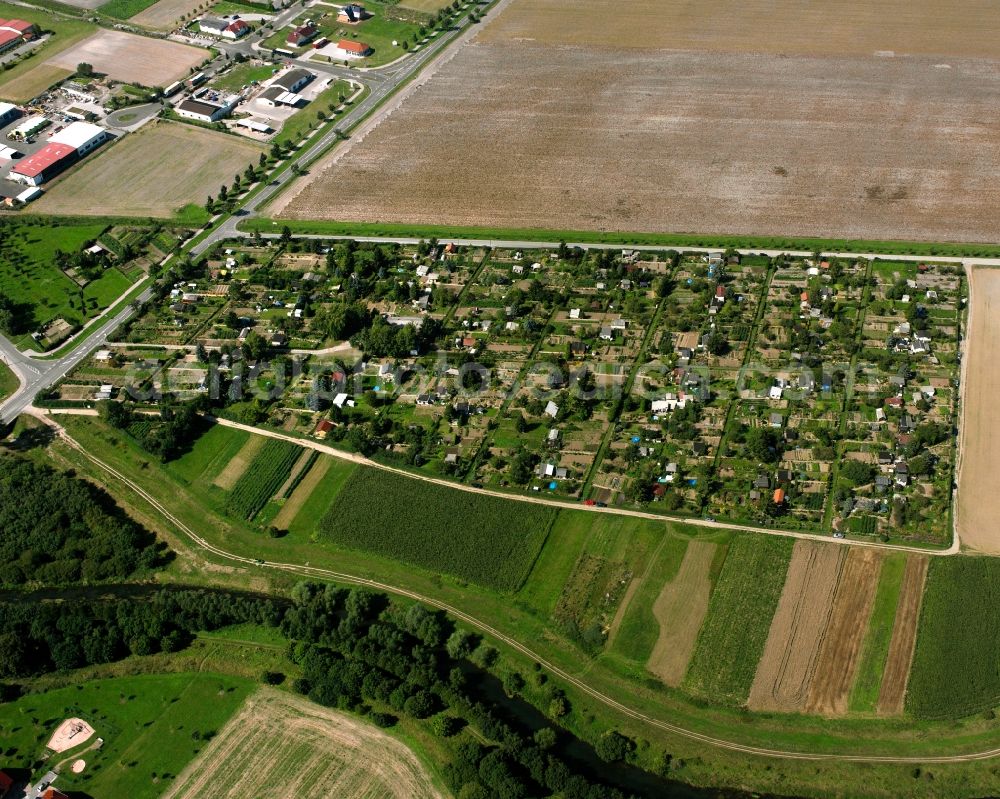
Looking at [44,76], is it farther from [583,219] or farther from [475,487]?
[475,487]

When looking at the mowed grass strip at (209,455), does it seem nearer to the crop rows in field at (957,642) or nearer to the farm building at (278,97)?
the crop rows in field at (957,642)

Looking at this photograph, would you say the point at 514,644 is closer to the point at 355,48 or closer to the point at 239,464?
the point at 239,464

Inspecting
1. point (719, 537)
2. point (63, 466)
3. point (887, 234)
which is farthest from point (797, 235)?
point (63, 466)

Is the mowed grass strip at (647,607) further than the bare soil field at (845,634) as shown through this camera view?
Yes

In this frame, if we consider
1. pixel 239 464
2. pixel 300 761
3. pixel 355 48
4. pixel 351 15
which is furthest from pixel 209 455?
pixel 351 15

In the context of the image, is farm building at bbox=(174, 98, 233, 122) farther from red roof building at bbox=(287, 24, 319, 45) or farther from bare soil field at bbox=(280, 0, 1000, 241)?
bare soil field at bbox=(280, 0, 1000, 241)

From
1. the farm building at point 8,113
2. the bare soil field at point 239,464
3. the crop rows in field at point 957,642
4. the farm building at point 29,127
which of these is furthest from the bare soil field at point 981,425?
the farm building at point 8,113

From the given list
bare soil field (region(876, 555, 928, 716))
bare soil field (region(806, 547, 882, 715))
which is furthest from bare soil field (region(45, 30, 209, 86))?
bare soil field (region(876, 555, 928, 716))
